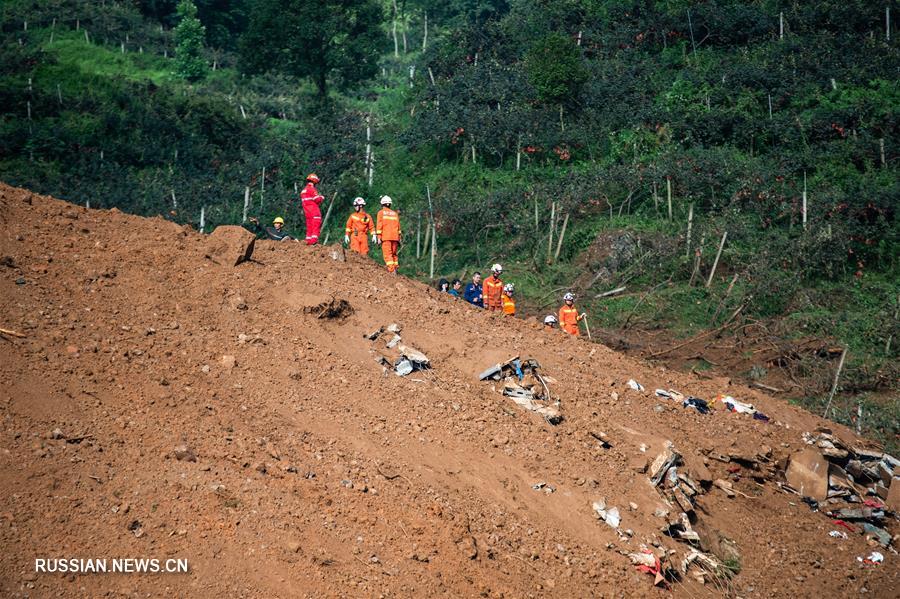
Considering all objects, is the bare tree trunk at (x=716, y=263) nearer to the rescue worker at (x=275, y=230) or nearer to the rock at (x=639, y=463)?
the rescue worker at (x=275, y=230)

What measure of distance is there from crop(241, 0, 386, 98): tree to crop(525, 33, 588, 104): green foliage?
29.5 feet

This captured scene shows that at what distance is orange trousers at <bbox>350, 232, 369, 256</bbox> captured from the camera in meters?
14.7

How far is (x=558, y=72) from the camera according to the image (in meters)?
28.3

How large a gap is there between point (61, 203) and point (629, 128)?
60.9 ft

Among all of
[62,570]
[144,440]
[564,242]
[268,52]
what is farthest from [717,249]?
[268,52]

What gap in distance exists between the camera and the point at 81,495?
7.23 m

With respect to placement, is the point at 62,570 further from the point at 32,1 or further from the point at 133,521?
the point at 32,1

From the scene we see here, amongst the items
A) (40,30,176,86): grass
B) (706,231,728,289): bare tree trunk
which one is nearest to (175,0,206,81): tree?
(40,30,176,86): grass

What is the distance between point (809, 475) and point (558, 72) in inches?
763

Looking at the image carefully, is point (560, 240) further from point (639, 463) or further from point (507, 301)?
point (639, 463)

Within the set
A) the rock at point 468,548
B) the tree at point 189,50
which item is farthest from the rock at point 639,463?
the tree at point 189,50

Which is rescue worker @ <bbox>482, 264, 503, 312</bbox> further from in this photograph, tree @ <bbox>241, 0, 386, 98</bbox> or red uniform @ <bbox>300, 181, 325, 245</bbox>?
tree @ <bbox>241, 0, 386, 98</bbox>

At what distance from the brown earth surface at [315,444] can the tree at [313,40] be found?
22.6 metres

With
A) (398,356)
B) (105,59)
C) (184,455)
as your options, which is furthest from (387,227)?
(105,59)
